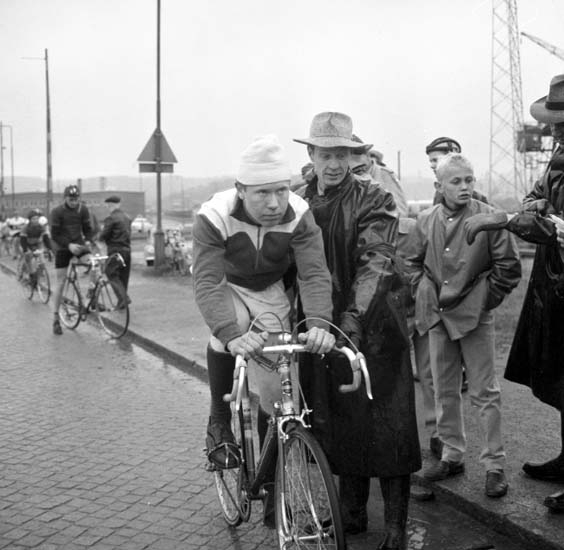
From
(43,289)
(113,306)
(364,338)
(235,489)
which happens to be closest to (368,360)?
(364,338)

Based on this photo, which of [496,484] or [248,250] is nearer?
[248,250]

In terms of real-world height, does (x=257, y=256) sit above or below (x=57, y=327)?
above

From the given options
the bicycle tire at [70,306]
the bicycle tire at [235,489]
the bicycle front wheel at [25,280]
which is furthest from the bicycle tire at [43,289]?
the bicycle tire at [235,489]

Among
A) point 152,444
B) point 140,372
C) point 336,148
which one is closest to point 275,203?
point 336,148

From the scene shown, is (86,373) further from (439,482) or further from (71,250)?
(439,482)

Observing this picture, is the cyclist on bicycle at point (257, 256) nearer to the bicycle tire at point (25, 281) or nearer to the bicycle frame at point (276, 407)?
the bicycle frame at point (276, 407)

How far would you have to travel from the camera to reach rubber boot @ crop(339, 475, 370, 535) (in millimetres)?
4203

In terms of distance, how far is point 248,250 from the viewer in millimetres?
3863

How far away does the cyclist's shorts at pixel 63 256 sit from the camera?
11477 mm

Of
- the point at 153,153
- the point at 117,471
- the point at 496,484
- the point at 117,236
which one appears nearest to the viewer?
the point at 496,484

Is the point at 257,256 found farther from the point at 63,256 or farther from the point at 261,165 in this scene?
Result: the point at 63,256

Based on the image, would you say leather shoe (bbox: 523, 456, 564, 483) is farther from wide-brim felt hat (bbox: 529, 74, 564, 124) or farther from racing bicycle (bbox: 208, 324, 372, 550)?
wide-brim felt hat (bbox: 529, 74, 564, 124)

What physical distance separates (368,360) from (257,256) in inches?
28.4

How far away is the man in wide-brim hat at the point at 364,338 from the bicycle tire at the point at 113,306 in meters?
7.27
